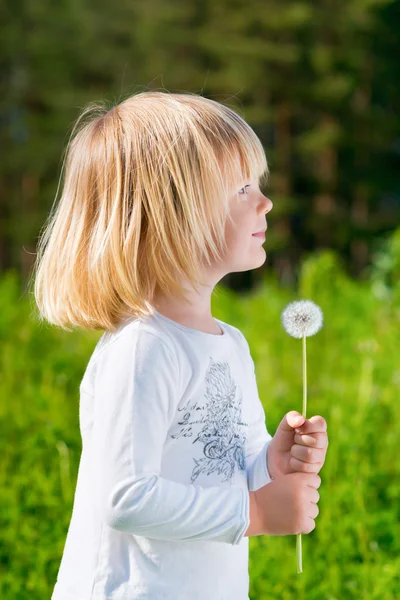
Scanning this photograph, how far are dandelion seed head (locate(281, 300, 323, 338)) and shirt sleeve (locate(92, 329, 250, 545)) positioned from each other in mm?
204

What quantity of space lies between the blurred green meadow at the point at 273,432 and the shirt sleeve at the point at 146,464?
84cm

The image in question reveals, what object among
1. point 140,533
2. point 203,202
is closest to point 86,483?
point 140,533

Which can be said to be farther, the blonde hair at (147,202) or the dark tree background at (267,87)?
the dark tree background at (267,87)

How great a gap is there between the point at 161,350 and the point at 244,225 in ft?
0.77

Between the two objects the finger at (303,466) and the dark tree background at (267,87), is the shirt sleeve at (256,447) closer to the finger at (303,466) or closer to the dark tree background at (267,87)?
the finger at (303,466)

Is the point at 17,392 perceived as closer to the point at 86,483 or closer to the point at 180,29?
the point at 86,483

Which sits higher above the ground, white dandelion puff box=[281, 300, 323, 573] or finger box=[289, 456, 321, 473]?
white dandelion puff box=[281, 300, 323, 573]

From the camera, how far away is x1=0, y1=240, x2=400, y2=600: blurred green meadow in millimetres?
1922

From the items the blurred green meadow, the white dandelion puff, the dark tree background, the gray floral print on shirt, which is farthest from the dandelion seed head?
the dark tree background

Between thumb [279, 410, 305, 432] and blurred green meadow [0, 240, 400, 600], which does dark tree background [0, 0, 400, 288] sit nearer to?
blurred green meadow [0, 240, 400, 600]

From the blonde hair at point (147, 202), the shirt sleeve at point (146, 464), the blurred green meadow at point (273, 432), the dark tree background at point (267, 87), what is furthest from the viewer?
the dark tree background at point (267, 87)

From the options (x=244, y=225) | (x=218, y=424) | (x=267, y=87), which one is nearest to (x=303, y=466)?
(x=218, y=424)

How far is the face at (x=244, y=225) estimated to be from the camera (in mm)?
1186

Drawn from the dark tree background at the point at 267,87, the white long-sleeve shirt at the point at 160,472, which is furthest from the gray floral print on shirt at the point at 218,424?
the dark tree background at the point at 267,87
